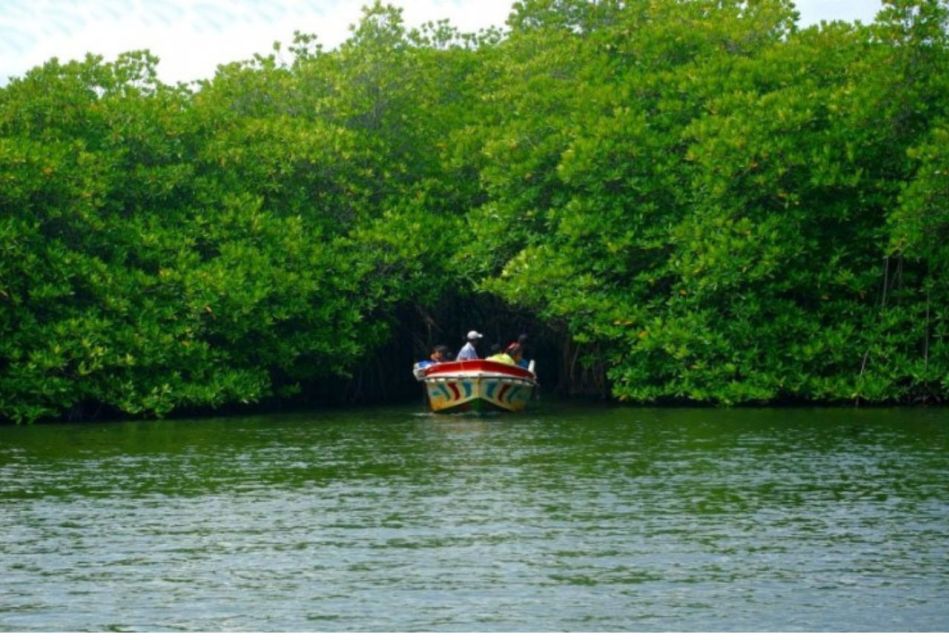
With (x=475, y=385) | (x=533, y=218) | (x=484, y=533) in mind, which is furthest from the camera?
(x=533, y=218)

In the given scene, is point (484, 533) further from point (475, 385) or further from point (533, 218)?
point (533, 218)

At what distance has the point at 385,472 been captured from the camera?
22484mm

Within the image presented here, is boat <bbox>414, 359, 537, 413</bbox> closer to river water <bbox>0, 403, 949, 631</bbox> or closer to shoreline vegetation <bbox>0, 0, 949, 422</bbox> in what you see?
shoreline vegetation <bbox>0, 0, 949, 422</bbox>

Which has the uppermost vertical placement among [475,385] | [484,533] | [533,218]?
[533,218]

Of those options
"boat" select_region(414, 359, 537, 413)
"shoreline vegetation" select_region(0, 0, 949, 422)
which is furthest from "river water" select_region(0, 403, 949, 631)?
"shoreline vegetation" select_region(0, 0, 949, 422)

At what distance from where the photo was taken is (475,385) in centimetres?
3472

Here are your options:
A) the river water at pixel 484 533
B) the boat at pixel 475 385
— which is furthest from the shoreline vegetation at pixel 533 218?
the river water at pixel 484 533

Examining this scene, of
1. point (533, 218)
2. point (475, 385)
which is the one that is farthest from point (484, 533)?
point (533, 218)

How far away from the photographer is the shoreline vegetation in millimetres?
35250

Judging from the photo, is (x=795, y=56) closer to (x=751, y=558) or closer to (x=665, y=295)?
(x=665, y=295)

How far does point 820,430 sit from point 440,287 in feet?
50.4

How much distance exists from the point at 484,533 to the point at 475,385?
18.5m

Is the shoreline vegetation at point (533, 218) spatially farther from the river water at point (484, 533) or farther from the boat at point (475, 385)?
the river water at point (484, 533)

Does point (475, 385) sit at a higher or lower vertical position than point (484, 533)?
higher
